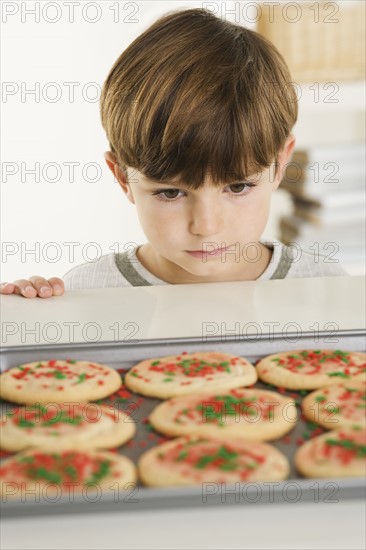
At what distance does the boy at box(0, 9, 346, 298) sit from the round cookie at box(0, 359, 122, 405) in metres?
0.32

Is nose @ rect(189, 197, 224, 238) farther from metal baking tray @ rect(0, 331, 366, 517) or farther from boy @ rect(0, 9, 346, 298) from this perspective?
metal baking tray @ rect(0, 331, 366, 517)

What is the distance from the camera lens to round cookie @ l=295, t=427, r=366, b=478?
2.20 feet

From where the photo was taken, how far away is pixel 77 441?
734 millimetres

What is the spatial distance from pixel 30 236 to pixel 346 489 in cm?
266

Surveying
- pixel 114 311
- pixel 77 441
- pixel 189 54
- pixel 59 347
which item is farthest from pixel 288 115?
pixel 77 441

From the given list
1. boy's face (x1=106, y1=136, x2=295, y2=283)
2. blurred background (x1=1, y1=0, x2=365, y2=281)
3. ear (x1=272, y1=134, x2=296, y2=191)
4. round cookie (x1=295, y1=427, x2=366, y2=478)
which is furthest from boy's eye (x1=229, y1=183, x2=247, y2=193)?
blurred background (x1=1, y1=0, x2=365, y2=281)

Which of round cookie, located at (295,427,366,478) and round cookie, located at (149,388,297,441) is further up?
round cookie, located at (149,388,297,441)

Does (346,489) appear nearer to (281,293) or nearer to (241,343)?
(241,343)

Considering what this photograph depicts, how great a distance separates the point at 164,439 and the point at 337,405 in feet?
0.65

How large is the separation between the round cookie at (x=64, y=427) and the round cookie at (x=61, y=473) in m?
0.03

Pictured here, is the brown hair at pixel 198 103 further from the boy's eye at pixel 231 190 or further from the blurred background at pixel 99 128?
the blurred background at pixel 99 128

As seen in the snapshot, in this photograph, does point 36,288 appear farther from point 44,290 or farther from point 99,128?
point 99,128

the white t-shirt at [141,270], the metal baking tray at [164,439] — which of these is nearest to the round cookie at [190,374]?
the metal baking tray at [164,439]

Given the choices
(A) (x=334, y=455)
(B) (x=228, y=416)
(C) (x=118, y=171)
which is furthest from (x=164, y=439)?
(C) (x=118, y=171)
